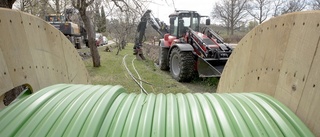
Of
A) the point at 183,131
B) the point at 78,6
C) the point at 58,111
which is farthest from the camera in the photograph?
the point at 78,6

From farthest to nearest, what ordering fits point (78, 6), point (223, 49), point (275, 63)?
point (78, 6) < point (223, 49) < point (275, 63)

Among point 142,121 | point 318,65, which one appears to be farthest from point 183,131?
point 318,65

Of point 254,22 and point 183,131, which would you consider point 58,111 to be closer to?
point 183,131

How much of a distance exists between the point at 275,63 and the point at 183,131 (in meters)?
1.12

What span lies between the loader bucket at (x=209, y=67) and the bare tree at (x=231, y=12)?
30499mm

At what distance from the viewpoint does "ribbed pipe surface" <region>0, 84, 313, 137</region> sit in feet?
4.50

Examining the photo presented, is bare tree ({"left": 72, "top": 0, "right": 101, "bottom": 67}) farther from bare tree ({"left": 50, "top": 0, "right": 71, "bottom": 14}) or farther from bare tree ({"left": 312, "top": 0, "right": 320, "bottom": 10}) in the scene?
bare tree ({"left": 312, "top": 0, "right": 320, "bottom": 10})

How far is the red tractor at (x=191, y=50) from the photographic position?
699cm

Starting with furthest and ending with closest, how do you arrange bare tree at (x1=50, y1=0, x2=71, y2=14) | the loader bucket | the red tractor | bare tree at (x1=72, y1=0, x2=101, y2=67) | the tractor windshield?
1. bare tree at (x1=72, y1=0, x2=101, y2=67)
2. the tractor windshield
3. bare tree at (x1=50, y1=0, x2=71, y2=14)
4. the red tractor
5. the loader bucket

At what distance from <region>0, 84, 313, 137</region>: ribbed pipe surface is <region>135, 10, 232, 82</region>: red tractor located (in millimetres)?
4943

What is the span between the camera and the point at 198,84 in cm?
761

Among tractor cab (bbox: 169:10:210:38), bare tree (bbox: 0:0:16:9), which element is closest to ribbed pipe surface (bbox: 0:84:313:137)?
bare tree (bbox: 0:0:16:9)

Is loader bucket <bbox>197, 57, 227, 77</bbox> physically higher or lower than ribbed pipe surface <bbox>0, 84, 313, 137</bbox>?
lower

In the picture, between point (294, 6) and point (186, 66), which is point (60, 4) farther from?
point (294, 6)
